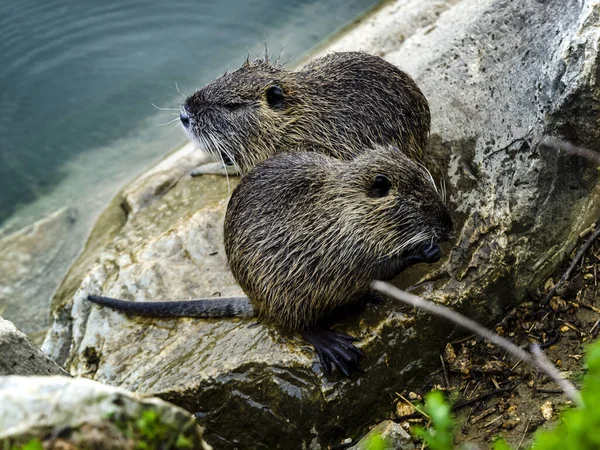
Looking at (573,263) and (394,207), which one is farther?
(573,263)

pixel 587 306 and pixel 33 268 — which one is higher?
pixel 33 268

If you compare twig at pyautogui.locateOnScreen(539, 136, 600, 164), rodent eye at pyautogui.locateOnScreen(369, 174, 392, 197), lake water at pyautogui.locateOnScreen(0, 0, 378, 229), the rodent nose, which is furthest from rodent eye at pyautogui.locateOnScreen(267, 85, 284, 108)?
lake water at pyautogui.locateOnScreen(0, 0, 378, 229)

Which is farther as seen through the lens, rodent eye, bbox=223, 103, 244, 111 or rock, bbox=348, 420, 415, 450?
rodent eye, bbox=223, 103, 244, 111

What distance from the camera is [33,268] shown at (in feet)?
18.6

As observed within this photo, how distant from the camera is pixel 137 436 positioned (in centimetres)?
160

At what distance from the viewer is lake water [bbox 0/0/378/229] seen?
6.45 m

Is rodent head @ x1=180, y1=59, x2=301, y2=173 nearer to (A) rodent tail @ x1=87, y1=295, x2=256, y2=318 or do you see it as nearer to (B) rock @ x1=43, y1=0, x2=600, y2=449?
(B) rock @ x1=43, y1=0, x2=600, y2=449

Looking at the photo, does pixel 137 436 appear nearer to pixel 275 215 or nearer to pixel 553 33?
pixel 275 215

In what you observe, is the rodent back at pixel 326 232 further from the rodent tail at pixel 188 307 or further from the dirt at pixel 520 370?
the dirt at pixel 520 370

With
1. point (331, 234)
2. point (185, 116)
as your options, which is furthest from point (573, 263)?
point (185, 116)

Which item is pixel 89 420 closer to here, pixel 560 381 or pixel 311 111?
pixel 560 381

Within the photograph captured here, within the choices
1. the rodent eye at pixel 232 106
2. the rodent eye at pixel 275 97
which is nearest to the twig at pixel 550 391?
the rodent eye at pixel 275 97

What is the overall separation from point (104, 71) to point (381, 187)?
15.4 feet

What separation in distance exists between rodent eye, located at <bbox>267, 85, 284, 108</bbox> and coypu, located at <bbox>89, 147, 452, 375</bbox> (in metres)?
0.77
